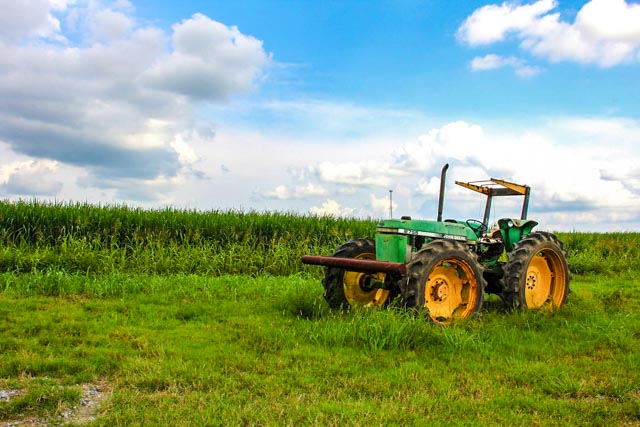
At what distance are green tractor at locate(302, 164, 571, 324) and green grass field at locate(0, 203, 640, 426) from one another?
1.15ft

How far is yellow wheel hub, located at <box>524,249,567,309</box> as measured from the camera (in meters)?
8.87

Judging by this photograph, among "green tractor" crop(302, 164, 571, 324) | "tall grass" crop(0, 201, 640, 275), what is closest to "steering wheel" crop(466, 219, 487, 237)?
"green tractor" crop(302, 164, 571, 324)

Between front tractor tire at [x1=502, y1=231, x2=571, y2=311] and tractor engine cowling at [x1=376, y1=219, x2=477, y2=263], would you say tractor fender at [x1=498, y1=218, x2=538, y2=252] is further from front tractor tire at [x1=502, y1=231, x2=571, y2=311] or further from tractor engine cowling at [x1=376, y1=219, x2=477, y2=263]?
tractor engine cowling at [x1=376, y1=219, x2=477, y2=263]

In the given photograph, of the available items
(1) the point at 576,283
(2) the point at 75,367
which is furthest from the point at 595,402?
(1) the point at 576,283

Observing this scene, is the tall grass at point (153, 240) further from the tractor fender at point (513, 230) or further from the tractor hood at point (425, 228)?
the tractor hood at point (425, 228)

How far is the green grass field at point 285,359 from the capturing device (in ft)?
15.9

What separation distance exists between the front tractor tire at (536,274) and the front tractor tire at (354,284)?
1791 millimetres

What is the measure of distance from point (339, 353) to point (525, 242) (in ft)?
12.3

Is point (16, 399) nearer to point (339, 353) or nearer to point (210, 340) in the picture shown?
point (210, 340)

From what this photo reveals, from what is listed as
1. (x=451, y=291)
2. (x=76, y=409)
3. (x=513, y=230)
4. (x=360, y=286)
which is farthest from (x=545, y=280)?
(x=76, y=409)

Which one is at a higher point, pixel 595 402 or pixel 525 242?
pixel 525 242

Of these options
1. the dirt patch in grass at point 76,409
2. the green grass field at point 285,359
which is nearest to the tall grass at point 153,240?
→ the green grass field at point 285,359

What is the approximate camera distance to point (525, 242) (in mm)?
8461

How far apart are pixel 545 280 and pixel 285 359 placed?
5098 mm
